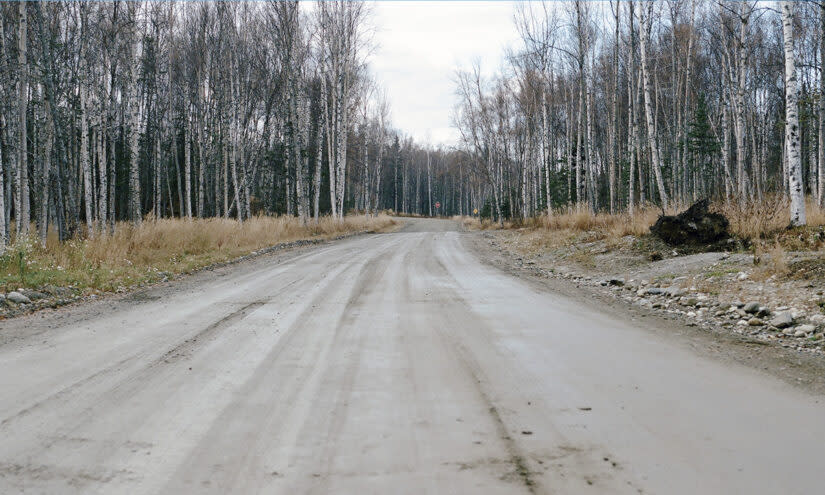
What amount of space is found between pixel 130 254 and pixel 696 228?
481 inches

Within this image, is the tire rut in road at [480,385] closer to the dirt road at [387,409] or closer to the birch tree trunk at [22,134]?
the dirt road at [387,409]

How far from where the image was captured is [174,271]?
10102mm

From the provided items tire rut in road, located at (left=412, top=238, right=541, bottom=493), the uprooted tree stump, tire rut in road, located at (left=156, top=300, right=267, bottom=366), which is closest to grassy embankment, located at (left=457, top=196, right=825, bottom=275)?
the uprooted tree stump

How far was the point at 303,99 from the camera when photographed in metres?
30.0

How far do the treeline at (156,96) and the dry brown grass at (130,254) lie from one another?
949 millimetres

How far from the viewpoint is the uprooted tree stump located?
9.66 meters

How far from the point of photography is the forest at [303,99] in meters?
13.9

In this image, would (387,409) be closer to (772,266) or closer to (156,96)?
(772,266)

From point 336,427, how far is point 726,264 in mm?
7280

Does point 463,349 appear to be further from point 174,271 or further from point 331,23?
point 331,23

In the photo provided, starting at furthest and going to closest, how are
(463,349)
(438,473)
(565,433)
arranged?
(463,349)
(565,433)
(438,473)

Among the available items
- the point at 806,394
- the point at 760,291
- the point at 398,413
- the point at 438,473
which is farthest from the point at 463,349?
the point at 760,291

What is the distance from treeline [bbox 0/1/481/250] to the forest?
0.14 meters

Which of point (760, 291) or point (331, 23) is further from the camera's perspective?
point (331, 23)
